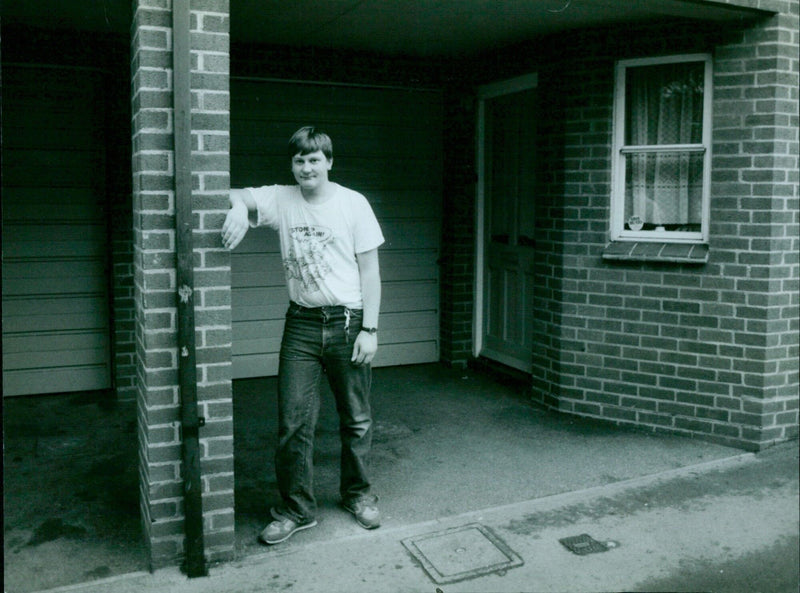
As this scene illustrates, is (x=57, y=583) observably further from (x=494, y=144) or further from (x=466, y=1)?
(x=494, y=144)

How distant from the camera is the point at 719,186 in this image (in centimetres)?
573

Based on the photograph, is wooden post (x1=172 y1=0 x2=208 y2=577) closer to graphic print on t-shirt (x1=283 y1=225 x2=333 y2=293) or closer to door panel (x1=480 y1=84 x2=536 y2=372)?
graphic print on t-shirt (x1=283 y1=225 x2=333 y2=293)

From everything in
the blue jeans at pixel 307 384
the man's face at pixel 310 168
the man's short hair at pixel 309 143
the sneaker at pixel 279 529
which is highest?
the man's short hair at pixel 309 143

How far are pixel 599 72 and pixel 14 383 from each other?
17.1 ft

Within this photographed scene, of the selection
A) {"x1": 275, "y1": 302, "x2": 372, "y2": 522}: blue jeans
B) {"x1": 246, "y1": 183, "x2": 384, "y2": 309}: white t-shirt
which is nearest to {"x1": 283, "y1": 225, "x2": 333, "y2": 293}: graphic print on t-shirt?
{"x1": 246, "y1": 183, "x2": 384, "y2": 309}: white t-shirt

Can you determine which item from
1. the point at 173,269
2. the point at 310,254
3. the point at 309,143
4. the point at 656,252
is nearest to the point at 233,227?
the point at 173,269

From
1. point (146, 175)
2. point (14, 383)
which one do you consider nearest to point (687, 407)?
point (146, 175)

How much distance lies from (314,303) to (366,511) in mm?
1145

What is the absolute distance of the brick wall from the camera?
5570 mm

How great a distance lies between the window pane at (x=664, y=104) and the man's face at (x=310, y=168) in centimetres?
299

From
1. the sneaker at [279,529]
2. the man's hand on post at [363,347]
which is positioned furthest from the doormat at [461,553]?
the man's hand on post at [363,347]

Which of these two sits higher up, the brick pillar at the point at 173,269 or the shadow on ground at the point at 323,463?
the brick pillar at the point at 173,269

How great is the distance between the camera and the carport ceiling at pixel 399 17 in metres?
5.27

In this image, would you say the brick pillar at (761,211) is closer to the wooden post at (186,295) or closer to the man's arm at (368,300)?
the man's arm at (368,300)
